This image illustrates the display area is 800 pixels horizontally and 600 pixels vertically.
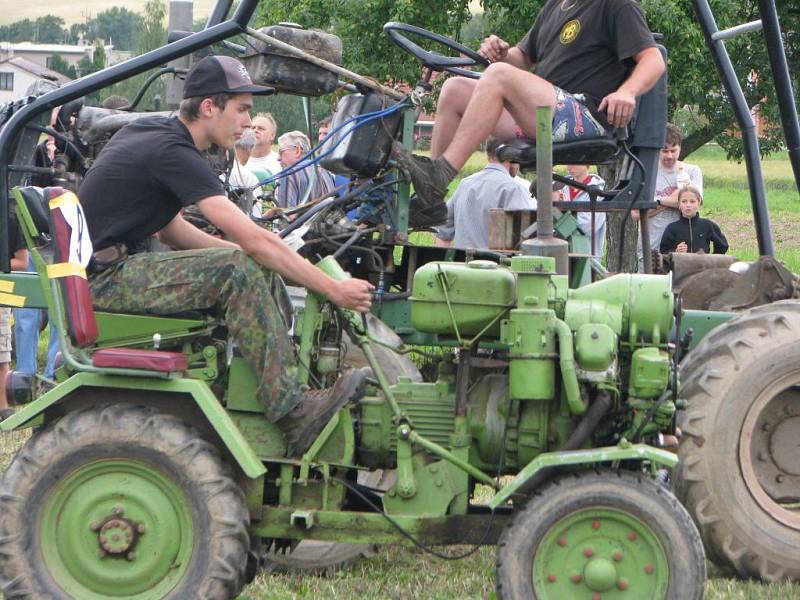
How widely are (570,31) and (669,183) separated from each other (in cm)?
399

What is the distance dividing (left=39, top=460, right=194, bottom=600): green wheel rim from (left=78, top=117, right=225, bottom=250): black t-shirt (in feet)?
2.93

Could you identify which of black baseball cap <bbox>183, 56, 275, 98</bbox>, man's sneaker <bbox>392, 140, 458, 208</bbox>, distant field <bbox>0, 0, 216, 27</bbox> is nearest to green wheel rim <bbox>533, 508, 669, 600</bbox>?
black baseball cap <bbox>183, 56, 275, 98</bbox>

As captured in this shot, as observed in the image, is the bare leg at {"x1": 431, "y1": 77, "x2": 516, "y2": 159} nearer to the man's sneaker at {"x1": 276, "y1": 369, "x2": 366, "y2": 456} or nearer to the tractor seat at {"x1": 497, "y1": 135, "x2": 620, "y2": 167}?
the tractor seat at {"x1": 497, "y1": 135, "x2": 620, "y2": 167}

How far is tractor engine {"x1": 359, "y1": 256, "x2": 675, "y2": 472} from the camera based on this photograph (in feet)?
14.8

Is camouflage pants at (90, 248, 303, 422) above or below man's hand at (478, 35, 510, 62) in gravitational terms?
below

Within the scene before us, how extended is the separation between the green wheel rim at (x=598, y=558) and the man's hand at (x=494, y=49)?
119 inches

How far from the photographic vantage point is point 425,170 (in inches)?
249

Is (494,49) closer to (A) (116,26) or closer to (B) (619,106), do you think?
(B) (619,106)

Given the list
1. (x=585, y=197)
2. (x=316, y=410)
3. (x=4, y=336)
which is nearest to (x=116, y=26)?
(x=4, y=336)

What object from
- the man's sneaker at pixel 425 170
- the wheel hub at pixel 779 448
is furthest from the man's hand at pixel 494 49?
the wheel hub at pixel 779 448

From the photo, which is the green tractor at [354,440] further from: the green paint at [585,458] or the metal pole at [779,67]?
the metal pole at [779,67]

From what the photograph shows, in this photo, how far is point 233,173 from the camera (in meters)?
9.01

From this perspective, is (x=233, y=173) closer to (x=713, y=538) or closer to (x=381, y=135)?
(x=381, y=135)

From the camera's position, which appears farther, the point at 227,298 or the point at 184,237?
the point at 184,237
